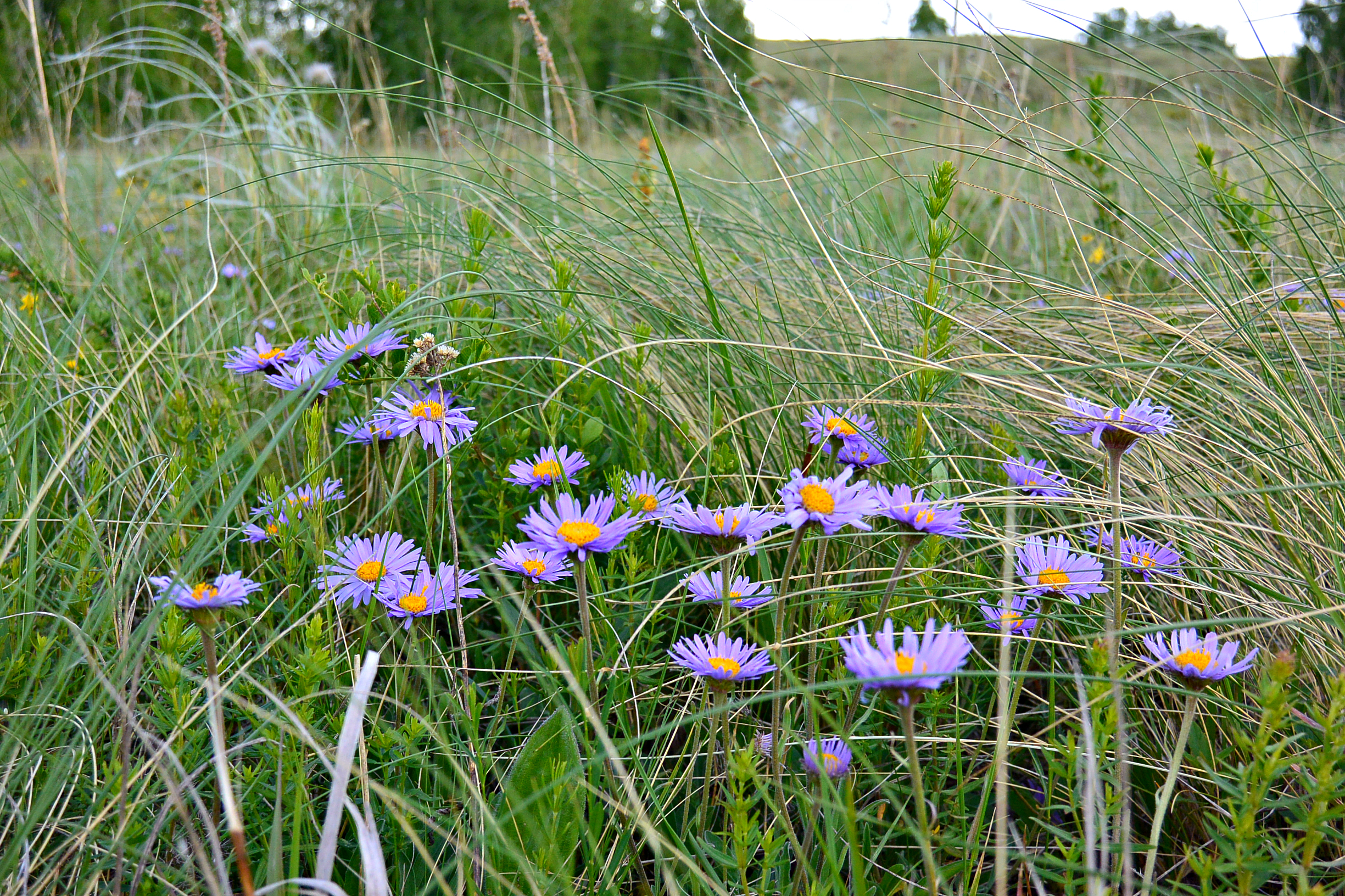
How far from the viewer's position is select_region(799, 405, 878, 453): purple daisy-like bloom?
1347 millimetres

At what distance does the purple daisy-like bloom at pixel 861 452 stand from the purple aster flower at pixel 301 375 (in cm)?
79

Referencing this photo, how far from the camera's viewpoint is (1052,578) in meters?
1.14

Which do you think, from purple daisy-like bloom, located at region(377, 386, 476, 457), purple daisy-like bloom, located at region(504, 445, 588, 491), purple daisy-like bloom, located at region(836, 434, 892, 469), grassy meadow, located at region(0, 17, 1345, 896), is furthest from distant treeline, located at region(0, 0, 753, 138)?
purple daisy-like bloom, located at region(836, 434, 892, 469)

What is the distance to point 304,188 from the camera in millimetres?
3572

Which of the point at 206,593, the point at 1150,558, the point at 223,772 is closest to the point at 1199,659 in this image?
the point at 1150,558

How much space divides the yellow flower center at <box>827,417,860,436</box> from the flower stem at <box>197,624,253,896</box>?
2.87 feet

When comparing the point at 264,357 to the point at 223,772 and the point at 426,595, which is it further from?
the point at 223,772

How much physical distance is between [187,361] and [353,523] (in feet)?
1.97

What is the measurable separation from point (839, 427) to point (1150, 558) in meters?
0.47

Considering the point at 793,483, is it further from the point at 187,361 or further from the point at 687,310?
the point at 187,361

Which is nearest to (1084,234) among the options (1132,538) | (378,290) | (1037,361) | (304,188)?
(1037,361)

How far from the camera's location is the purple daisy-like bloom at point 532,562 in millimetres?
1162

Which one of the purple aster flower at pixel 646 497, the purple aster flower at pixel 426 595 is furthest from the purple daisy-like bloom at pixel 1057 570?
the purple aster flower at pixel 426 595

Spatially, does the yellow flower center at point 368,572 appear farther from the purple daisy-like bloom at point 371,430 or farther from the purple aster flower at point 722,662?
the purple aster flower at point 722,662
